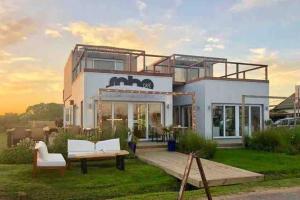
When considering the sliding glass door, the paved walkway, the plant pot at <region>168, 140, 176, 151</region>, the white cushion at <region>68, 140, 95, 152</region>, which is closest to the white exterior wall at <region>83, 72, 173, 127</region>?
the sliding glass door

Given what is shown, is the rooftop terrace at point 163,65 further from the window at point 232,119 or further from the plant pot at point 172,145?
the plant pot at point 172,145

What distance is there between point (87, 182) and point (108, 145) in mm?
3048

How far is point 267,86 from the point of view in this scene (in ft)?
70.3

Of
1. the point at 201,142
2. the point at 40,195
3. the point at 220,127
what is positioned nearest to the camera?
the point at 40,195

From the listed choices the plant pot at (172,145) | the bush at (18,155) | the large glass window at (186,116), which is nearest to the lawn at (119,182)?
the bush at (18,155)

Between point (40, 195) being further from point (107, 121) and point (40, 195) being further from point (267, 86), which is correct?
point (267, 86)

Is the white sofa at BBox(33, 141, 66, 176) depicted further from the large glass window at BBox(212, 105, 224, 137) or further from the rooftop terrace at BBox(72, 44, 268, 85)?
the large glass window at BBox(212, 105, 224, 137)

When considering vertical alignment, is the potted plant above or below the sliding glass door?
below

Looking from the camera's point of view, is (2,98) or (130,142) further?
(2,98)

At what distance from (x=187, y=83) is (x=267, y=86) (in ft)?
15.9

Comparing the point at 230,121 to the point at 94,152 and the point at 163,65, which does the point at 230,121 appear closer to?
the point at 163,65

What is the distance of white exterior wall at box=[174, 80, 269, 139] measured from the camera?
2000 centimetres

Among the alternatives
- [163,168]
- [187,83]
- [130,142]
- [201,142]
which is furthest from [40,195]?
[187,83]

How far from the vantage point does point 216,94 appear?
20.3m
